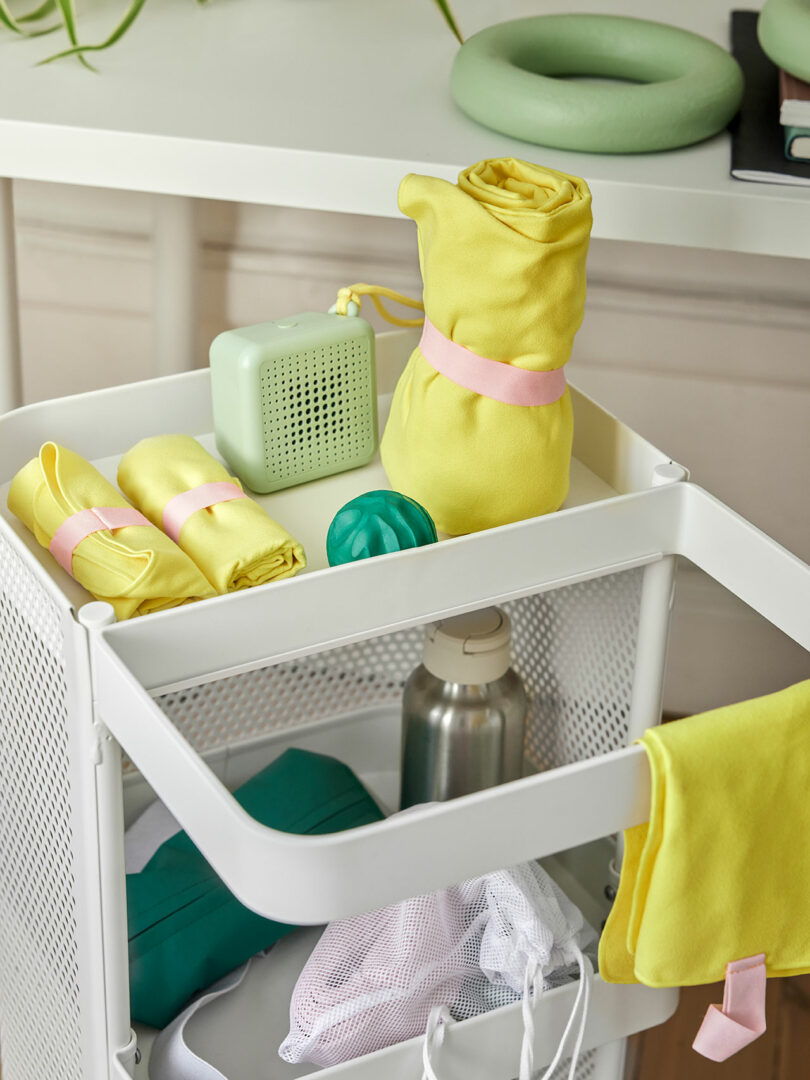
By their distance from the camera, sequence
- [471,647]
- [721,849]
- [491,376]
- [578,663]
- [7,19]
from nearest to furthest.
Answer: [721,849]
[491,376]
[471,647]
[578,663]
[7,19]

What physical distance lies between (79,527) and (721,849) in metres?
0.39

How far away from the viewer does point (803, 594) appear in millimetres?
743

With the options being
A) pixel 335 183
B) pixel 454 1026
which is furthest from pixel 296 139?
pixel 454 1026

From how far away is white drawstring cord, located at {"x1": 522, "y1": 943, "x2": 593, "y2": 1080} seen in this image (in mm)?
774

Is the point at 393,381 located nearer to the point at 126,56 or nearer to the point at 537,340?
the point at 537,340

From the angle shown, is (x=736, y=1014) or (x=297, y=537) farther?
(x=297, y=537)

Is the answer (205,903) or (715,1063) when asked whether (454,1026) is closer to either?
(205,903)

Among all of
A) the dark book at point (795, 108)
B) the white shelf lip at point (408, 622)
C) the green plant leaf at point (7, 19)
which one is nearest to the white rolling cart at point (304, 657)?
the white shelf lip at point (408, 622)

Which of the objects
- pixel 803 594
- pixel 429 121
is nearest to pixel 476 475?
pixel 803 594

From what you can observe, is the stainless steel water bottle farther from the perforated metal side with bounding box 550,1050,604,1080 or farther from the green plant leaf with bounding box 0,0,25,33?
the green plant leaf with bounding box 0,0,25,33

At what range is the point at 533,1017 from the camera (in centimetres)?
82

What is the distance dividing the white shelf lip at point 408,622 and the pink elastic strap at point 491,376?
0.08 metres

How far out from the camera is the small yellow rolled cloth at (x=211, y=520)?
2.51 feet

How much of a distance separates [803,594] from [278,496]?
35cm
